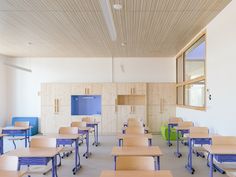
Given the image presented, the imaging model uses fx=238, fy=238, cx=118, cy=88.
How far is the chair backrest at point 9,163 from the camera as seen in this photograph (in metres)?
2.69

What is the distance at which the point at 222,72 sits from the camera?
5164 millimetres

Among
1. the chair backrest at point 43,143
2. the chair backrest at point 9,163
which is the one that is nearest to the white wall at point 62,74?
the chair backrest at point 43,143

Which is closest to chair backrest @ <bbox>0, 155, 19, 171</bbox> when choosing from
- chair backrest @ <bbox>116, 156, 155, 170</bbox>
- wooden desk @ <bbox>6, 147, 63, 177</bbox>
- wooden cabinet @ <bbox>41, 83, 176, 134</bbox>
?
wooden desk @ <bbox>6, 147, 63, 177</bbox>

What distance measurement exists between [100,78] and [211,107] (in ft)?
19.1

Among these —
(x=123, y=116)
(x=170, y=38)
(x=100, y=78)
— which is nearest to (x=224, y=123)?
(x=170, y=38)

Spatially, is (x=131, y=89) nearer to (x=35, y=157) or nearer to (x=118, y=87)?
(x=118, y=87)

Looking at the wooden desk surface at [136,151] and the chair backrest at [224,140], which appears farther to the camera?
the chair backrest at [224,140]

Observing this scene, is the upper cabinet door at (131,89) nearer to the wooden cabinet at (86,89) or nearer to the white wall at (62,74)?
the white wall at (62,74)

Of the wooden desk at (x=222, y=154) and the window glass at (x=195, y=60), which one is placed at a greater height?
the window glass at (x=195, y=60)

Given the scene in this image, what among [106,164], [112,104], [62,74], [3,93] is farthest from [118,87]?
[3,93]

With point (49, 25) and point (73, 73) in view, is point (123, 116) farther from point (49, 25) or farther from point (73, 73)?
point (49, 25)

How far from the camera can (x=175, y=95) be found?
10117 mm

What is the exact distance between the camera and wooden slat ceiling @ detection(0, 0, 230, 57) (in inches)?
183

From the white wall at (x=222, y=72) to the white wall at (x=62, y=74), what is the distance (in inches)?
182
